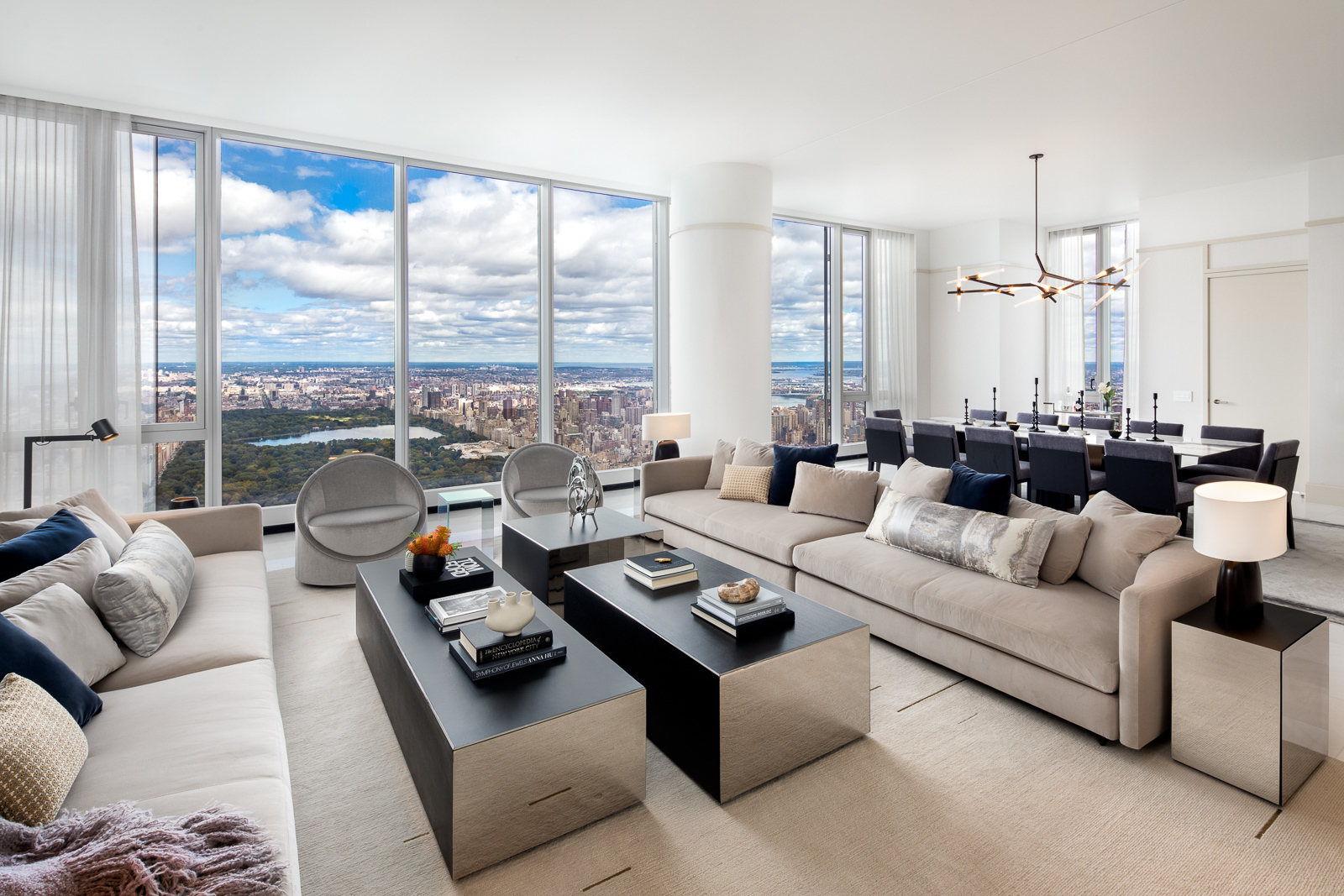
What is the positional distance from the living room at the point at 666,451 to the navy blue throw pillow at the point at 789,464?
0.9 inches

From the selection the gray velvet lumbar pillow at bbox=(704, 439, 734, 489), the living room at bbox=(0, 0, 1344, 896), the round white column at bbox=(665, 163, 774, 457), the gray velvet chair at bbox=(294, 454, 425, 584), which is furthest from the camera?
the round white column at bbox=(665, 163, 774, 457)

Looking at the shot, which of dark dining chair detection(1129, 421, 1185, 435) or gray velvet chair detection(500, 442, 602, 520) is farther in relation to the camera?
dark dining chair detection(1129, 421, 1185, 435)

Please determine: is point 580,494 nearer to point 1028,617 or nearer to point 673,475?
point 673,475

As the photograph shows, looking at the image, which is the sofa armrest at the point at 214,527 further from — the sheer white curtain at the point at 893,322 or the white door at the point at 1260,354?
the white door at the point at 1260,354

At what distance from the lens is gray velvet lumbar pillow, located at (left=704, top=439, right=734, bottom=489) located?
4.98 m

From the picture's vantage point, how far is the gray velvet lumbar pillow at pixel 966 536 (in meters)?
2.75

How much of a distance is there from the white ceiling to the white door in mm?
1182

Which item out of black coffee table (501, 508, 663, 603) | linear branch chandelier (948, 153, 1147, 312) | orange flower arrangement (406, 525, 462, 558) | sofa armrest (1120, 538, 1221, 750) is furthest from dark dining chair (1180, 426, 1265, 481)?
orange flower arrangement (406, 525, 462, 558)

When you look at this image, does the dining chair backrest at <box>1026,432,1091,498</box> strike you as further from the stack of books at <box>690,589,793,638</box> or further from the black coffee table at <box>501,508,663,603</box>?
the stack of books at <box>690,589,793,638</box>

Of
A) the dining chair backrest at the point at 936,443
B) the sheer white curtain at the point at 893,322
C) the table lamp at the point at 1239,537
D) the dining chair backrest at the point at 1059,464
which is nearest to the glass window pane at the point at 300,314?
the dining chair backrest at the point at 936,443

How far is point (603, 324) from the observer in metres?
6.84

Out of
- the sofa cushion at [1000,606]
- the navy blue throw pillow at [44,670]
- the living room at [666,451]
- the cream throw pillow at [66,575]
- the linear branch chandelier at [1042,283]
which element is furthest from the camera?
the linear branch chandelier at [1042,283]

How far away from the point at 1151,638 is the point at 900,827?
3.40 feet

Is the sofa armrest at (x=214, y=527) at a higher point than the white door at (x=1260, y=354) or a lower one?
lower
